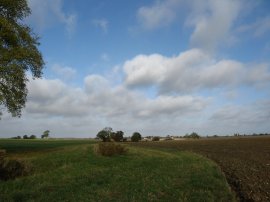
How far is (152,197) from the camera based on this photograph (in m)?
14.2

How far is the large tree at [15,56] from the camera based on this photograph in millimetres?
33000

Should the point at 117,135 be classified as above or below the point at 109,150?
above

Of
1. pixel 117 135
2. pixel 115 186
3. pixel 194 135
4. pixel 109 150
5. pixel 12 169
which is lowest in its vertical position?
pixel 115 186

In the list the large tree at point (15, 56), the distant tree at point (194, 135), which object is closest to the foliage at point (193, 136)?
the distant tree at point (194, 135)

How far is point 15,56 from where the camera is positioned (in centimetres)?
3316

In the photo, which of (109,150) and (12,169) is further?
(109,150)

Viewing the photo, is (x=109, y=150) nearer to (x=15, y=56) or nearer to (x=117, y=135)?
(x=15, y=56)

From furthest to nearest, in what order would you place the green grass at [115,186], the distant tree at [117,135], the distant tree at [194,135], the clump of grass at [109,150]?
the distant tree at [194,135] < the distant tree at [117,135] < the clump of grass at [109,150] < the green grass at [115,186]

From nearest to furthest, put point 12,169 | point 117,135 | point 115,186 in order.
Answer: point 115,186, point 12,169, point 117,135

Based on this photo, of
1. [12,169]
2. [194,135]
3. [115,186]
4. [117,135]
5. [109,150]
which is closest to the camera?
[115,186]

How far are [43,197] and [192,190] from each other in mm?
6307

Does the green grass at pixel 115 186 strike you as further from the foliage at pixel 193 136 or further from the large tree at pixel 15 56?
the foliage at pixel 193 136

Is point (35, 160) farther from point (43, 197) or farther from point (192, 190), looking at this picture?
point (192, 190)

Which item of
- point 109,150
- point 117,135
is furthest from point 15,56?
point 117,135
